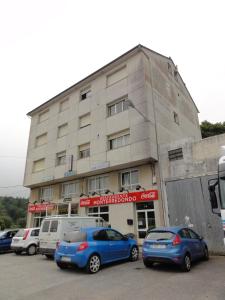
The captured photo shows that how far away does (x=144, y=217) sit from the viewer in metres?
15.2

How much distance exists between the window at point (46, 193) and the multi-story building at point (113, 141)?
0.11 metres

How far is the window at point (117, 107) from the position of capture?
18.0 metres

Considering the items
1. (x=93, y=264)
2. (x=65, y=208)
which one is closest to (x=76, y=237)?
(x=93, y=264)

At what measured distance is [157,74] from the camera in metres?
19.2

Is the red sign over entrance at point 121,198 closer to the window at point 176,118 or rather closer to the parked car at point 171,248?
the parked car at point 171,248

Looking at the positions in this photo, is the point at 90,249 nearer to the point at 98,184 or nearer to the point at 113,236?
the point at 113,236

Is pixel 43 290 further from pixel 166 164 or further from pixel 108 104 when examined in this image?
pixel 108 104

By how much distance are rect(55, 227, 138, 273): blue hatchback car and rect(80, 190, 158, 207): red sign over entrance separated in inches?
216

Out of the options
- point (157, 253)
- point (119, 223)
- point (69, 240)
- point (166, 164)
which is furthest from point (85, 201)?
point (157, 253)

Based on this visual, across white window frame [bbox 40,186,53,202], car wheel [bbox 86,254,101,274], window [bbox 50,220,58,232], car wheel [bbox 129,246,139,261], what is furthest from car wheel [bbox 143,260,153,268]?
white window frame [bbox 40,186,53,202]

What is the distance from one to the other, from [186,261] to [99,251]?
124 inches

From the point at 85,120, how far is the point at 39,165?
→ 24.3 feet

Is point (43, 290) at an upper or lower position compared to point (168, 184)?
lower

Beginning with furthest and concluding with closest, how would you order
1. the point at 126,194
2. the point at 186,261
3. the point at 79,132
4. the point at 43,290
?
the point at 79,132
the point at 126,194
the point at 186,261
the point at 43,290
